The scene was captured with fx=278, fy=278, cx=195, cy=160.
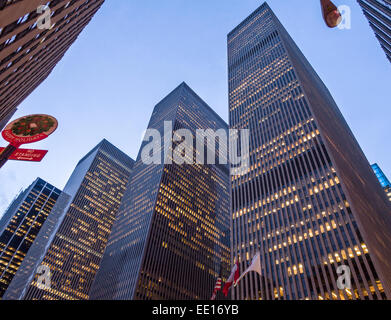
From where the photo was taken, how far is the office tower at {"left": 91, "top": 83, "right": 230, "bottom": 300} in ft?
398

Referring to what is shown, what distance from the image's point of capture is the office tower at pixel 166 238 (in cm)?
12125

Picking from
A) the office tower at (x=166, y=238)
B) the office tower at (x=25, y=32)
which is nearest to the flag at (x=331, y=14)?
the office tower at (x=25, y=32)

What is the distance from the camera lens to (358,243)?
65.0m

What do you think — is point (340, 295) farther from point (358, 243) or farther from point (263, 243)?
point (263, 243)

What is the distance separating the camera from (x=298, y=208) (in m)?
81.8

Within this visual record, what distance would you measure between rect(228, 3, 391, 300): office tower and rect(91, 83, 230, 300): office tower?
4698 centimetres

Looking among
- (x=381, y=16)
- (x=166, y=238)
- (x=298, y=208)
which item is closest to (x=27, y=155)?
(x=381, y=16)

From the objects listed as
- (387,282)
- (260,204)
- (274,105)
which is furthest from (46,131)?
(274,105)

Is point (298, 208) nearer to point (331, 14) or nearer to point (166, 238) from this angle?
point (331, 14)

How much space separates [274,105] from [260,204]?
154 ft

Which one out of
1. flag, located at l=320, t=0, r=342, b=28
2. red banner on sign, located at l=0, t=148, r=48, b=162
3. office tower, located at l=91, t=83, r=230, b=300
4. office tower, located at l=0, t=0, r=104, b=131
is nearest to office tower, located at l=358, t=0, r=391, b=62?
flag, located at l=320, t=0, r=342, b=28

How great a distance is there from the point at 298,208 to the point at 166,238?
243 ft

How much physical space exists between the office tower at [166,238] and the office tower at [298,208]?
4698 cm

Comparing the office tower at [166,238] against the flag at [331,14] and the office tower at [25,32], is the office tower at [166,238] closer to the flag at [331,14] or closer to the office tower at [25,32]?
the office tower at [25,32]
